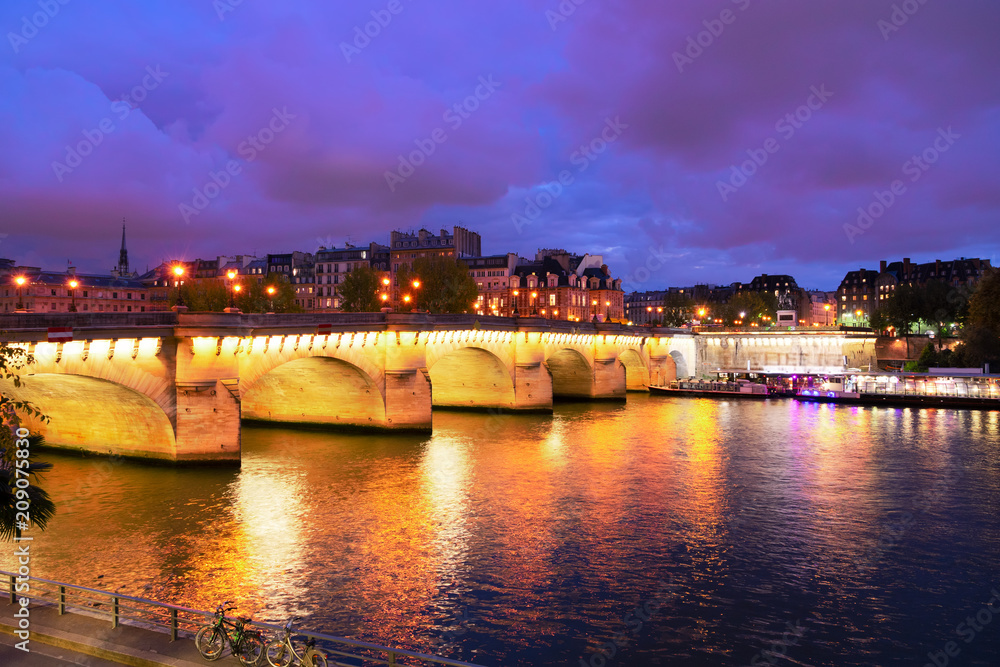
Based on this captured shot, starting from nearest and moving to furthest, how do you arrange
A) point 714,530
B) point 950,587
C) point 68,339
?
point 950,587
point 714,530
point 68,339

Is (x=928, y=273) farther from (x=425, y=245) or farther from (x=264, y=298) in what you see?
(x=264, y=298)

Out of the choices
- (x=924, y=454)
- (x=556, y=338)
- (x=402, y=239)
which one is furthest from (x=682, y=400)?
(x=402, y=239)

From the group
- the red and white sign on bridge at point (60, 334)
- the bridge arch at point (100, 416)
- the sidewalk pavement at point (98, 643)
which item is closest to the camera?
the sidewalk pavement at point (98, 643)

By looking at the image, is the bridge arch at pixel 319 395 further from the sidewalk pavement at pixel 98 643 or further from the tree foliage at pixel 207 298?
the tree foliage at pixel 207 298

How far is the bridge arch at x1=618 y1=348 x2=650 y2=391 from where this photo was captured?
8131cm

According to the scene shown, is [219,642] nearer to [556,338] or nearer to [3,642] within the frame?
[3,642]

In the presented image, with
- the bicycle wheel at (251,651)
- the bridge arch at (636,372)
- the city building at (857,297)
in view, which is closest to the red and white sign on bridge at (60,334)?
the bicycle wheel at (251,651)

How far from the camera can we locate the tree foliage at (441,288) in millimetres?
85750

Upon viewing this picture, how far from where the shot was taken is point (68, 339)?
1015 inches

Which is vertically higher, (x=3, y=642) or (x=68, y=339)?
(x=68, y=339)

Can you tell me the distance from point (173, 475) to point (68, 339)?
762 cm

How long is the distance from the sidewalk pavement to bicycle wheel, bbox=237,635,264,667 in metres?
0.13

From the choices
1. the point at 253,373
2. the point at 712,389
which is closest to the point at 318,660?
the point at 253,373

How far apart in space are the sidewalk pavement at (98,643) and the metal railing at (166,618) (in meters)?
0.21
